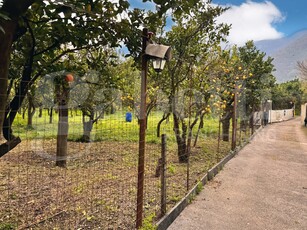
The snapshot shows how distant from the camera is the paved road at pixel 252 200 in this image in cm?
345

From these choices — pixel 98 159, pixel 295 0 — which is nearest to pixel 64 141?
pixel 98 159

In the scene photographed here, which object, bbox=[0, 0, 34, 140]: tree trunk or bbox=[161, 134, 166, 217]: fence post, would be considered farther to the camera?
bbox=[161, 134, 166, 217]: fence post

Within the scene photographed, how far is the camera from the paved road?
11.3ft

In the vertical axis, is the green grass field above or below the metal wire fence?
above

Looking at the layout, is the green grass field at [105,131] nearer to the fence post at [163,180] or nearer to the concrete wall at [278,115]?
the fence post at [163,180]

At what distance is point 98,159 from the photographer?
6.75m

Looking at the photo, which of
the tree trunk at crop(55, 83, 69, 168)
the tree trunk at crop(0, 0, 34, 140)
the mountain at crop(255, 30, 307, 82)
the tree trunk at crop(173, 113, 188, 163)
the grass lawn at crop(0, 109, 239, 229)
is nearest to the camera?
the tree trunk at crop(0, 0, 34, 140)

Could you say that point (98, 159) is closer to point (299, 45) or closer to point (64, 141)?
point (64, 141)

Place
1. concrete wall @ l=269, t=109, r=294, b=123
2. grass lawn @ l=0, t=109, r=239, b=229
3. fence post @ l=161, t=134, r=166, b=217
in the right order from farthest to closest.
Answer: concrete wall @ l=269, t=109, r=294, b=123
fence post @ l=161, t=134, r=166, b=217
grass lawn @ l=0, t=109, r=239, b=229

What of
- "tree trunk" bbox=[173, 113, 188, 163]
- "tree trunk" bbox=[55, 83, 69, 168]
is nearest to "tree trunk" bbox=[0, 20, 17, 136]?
"tree trunk" bbox=[55, 83, 69, 168]

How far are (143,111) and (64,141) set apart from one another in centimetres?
404

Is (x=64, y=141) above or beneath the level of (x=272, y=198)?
above

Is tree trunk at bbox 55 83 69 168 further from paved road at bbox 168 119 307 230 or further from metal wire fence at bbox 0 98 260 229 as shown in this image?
paved road at bbox 168 119 307 230

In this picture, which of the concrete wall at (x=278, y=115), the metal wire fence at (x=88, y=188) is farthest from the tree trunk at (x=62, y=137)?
the concrete wall at (x=278, y=115)
